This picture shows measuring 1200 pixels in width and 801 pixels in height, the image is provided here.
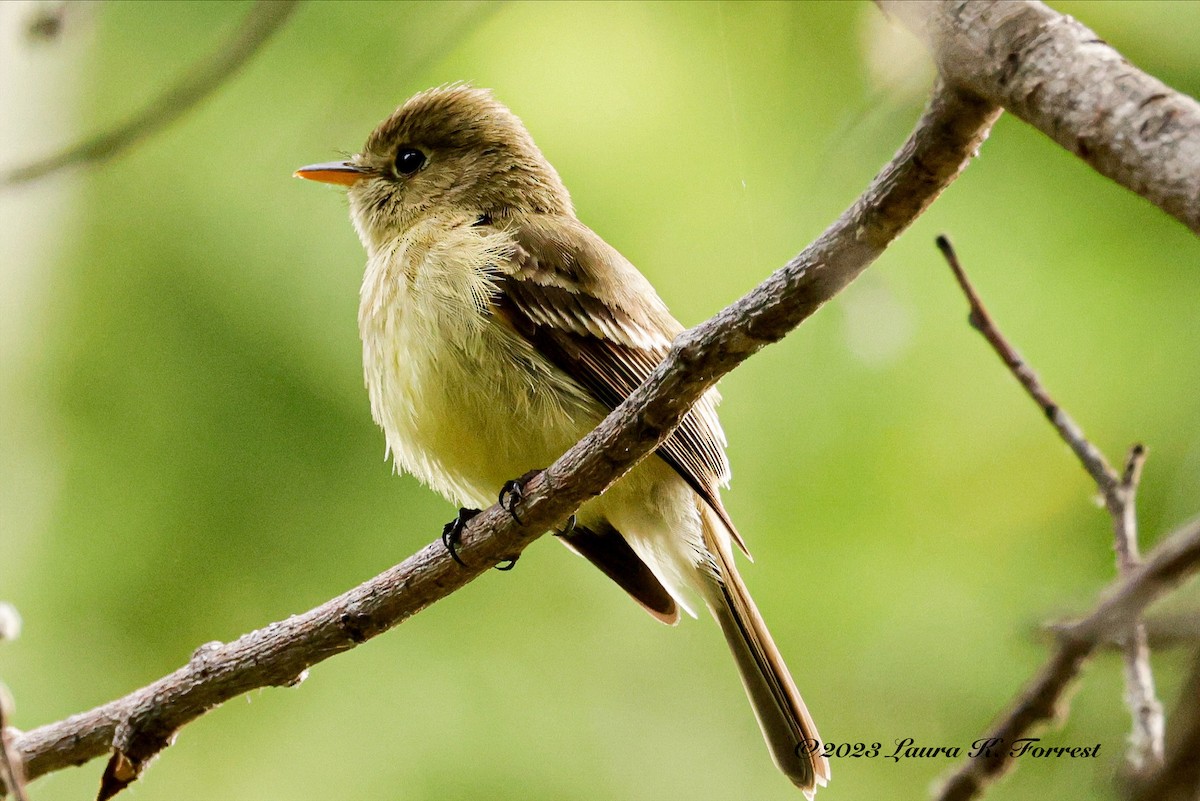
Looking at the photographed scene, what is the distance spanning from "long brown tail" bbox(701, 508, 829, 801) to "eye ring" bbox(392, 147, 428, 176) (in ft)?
6.00

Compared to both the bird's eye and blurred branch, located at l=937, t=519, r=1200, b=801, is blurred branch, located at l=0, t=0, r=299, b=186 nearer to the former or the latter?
the bird's eye

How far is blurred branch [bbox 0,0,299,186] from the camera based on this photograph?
2.84 meters

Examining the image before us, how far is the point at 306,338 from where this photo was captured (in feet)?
18.1

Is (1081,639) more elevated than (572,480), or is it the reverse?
(572,480)

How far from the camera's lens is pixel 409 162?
15.4 feet

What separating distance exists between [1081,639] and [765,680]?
288 cm

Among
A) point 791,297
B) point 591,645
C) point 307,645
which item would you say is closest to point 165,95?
point 307,645

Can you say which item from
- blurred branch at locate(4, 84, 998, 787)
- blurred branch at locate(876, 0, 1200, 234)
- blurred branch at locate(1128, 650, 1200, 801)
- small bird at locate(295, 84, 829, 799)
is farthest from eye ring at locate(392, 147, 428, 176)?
blurred branch at locate(1128, 650, 1200, 801)

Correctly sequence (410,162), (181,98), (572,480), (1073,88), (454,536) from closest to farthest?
1. (1073,88)
2. (572,480)
3. (181,98)
4. (454,536)
5. (410,162)

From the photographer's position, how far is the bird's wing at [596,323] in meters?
3.68

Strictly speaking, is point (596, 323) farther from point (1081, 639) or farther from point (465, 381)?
point (1081, 639)

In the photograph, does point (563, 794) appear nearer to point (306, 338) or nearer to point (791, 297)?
point (306, 338)

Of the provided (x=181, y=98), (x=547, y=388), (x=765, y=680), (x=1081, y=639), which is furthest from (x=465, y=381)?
(x=1081, y=639)

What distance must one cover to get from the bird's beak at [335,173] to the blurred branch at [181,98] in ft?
5.15
